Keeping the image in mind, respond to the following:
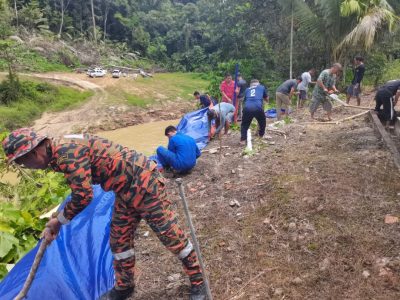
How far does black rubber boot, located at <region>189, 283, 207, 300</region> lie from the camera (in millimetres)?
2938

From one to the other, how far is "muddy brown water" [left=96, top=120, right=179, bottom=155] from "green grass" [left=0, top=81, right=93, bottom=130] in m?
3.08

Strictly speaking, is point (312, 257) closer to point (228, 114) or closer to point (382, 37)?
point (228, 114)

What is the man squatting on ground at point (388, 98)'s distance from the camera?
6.05m

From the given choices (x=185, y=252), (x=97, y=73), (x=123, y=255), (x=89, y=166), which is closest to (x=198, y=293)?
(x=185, y=252)

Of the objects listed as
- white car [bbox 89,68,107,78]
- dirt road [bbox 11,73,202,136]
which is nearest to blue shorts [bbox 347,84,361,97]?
dirt road [bbox 11,73,202,136]

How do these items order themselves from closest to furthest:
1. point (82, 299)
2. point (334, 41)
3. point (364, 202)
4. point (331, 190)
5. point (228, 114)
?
point (82, 299)
point (364, 202)
point (331, 190)
point (228, 114)
point (334, 41)

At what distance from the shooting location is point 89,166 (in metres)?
2.45

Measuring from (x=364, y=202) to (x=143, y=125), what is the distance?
14059 millimetres

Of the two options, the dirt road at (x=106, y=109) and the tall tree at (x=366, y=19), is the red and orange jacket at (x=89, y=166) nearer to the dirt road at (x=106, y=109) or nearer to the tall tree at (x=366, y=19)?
the tall tree at (x=366, y=19)

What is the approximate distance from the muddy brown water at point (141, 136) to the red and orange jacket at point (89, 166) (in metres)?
9.05

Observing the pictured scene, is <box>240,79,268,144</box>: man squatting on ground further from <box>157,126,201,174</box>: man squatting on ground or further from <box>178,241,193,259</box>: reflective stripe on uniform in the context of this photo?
<box>178,241,193,259</box>: reflective stripe on uniform

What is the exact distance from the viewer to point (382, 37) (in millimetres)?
11539

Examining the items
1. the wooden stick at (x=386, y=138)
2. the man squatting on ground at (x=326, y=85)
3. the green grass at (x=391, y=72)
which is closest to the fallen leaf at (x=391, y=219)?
the wooden stick at (x=386, y=138)

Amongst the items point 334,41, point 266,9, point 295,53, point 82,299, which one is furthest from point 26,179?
point 266,9
